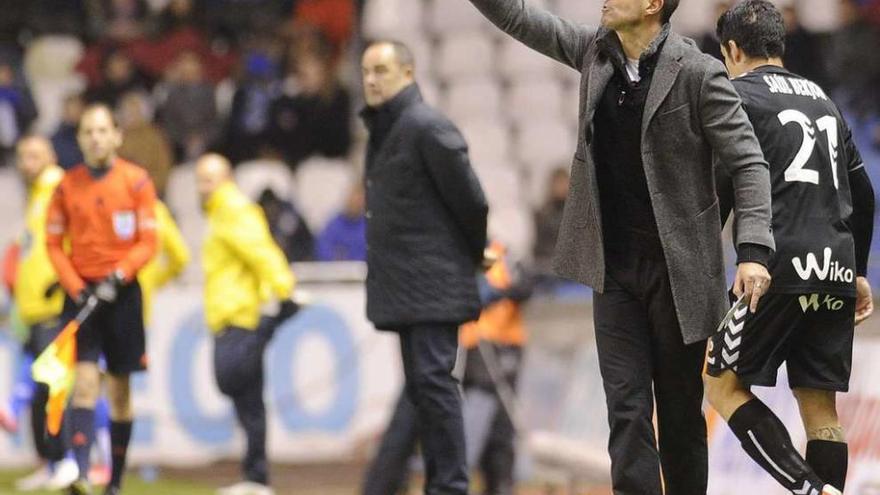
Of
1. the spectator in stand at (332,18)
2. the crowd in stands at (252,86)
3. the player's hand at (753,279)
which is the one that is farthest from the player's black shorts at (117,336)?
the spectator in stand at (332,18)

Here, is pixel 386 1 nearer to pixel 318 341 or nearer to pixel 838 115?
pixel 318 341

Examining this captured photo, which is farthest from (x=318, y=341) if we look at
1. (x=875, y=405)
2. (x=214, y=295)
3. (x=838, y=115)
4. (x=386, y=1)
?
(x=838, y=115)

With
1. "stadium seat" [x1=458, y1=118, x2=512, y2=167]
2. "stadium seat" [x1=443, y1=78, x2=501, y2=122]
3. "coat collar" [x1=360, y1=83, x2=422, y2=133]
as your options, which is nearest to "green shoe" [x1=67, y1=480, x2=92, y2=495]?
"coat collar" [x1=360, y1=83, x2=422, y2=133]

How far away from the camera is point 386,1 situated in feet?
58.4

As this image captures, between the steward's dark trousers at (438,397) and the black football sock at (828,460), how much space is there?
1.89 m

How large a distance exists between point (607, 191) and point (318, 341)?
7.95 m

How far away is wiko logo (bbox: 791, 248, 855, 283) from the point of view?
23.0ft

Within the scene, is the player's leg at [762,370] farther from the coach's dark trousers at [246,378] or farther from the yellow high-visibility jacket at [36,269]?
the yellow high-visibility jacket at [36,269]

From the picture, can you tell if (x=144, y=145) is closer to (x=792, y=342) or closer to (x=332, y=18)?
(x=332, y=18)

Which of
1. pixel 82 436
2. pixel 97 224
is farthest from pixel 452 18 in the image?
pixel 82 436

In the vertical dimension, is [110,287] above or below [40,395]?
above

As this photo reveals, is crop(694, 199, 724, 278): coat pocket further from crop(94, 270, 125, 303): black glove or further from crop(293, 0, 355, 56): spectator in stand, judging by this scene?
crop(293, 0, 355, 56): spectator in stand

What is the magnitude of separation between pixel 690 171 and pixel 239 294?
574 centimetres

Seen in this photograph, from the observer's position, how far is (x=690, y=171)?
6551 mm
